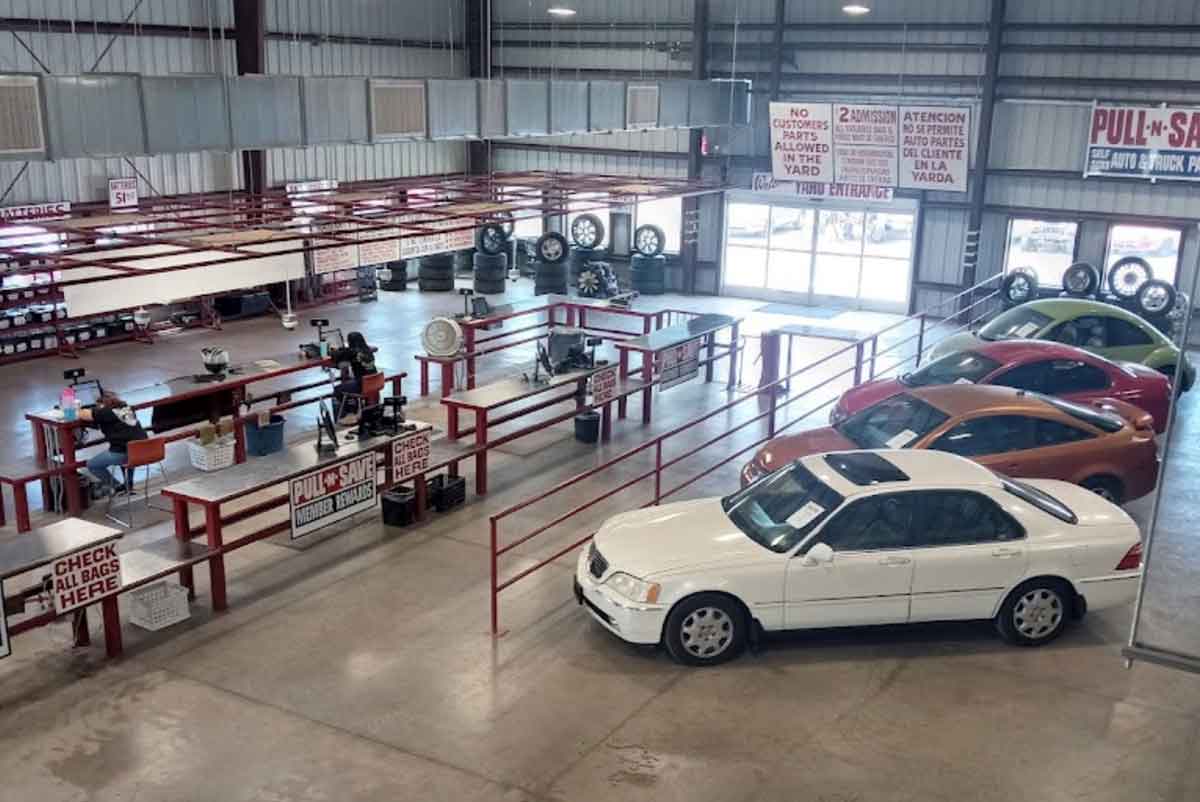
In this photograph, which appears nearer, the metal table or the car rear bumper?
the metal table

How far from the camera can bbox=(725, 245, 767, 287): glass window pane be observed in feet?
84.3

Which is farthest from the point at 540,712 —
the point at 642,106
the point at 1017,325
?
the point at 642,106

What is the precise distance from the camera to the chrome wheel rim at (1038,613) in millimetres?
8766

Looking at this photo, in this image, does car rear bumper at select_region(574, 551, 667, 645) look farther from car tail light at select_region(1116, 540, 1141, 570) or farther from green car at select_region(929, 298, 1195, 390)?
green car at select_region(929, 298, 1195, 390)

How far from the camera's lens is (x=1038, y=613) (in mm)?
8820

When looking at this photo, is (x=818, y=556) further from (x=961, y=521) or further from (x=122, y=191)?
(x=122, y=191)

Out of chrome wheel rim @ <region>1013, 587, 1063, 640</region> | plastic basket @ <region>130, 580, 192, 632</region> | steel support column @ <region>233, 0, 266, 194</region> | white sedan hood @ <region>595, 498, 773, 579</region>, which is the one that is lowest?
plastic basket @ <region>130, 580, 192, 632</region>

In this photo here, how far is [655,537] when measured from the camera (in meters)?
8.74

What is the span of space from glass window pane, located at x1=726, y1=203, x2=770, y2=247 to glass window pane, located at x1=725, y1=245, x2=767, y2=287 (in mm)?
167

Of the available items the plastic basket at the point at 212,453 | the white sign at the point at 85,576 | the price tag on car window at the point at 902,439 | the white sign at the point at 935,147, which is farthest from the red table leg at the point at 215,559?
the white sign at the point at 935,147

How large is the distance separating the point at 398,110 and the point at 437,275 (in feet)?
36.4

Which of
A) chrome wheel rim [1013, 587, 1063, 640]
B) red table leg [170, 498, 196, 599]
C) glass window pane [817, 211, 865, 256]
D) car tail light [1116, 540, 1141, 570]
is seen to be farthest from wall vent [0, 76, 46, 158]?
glass window pane [817, 211, 865, 256]

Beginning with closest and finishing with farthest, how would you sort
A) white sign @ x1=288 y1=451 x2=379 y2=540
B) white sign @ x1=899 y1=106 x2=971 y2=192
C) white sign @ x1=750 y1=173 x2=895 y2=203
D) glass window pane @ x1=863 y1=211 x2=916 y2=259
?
1. white sign @ x1=288 y1=451 x2=379 y2=540
2. white sign @ x1=899 y1=106 x2=971 y2=192
3. white sign @ x1=750 y1=173 x2=895 y2=203
4. glass window pane @ x1=863 y1=211 x2=916 y2=259

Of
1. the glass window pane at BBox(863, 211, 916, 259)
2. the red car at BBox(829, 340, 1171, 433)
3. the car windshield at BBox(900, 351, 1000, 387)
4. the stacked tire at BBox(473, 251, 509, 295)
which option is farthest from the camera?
the stacked tire at BBox(473, 251, 509, 295)
